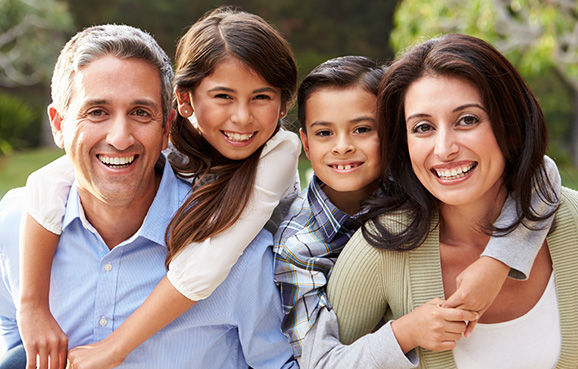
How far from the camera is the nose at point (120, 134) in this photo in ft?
6.92

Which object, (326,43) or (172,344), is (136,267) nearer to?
(172,344)

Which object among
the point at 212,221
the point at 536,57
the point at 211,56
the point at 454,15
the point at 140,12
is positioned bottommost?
the point at 212,221

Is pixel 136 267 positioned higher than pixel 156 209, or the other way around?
pixel 156 209

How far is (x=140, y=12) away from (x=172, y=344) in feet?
48.5

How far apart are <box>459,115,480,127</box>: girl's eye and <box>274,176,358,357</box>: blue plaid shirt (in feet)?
1.87

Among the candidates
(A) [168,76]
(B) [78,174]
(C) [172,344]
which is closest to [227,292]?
(C) [172,344]

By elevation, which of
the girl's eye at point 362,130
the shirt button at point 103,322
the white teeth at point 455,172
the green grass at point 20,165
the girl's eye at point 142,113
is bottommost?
the green grass at point 20,165

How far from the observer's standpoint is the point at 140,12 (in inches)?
622

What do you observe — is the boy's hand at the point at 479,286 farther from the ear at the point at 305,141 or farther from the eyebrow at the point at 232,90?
the eyebrow at the point at 232,90

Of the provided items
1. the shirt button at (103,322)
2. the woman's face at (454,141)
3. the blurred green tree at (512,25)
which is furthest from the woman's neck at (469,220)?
the blurred green tree at (512,25)

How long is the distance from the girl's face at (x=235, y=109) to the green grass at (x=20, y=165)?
361 inches

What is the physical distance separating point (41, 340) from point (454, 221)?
1.45 m

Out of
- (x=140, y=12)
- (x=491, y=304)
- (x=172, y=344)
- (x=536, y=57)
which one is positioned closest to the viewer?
(x=491, y=304)

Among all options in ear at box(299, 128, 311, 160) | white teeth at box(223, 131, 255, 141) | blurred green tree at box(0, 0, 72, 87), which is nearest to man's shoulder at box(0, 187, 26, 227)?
white teeth at box(223, 131, 255, 141)
